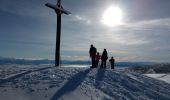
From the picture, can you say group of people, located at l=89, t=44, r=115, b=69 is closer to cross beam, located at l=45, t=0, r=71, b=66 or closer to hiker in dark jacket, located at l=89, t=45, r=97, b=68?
hiker in dark jacket, located at l=89, t=45, r=97, b=68

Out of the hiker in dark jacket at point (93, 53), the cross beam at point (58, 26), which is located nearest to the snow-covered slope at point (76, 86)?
the hiker in dark jacket at point (93, 53)

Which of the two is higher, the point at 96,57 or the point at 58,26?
the point at 58,26

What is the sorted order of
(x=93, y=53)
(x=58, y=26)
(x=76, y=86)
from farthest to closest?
(x=93, y=53) → (x=58, y=26) → (x=76, y=86)

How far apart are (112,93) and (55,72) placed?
188 inches

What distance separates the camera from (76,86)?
58.3 ft

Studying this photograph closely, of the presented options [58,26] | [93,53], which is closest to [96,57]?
[93,53]

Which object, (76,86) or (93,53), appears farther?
(93,53)

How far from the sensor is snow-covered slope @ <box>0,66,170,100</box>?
1560 centimetres

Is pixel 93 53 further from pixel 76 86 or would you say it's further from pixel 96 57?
pixel 76 86

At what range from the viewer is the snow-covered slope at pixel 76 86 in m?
15.6

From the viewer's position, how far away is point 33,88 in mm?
16219

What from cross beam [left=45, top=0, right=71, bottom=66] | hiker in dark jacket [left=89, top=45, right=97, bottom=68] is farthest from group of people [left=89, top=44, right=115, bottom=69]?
cross beam [left=45, top=0, right=71, bottom=66]

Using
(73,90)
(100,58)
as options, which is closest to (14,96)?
(73,90)

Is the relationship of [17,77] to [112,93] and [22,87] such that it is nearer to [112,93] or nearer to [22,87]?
[22,87]
